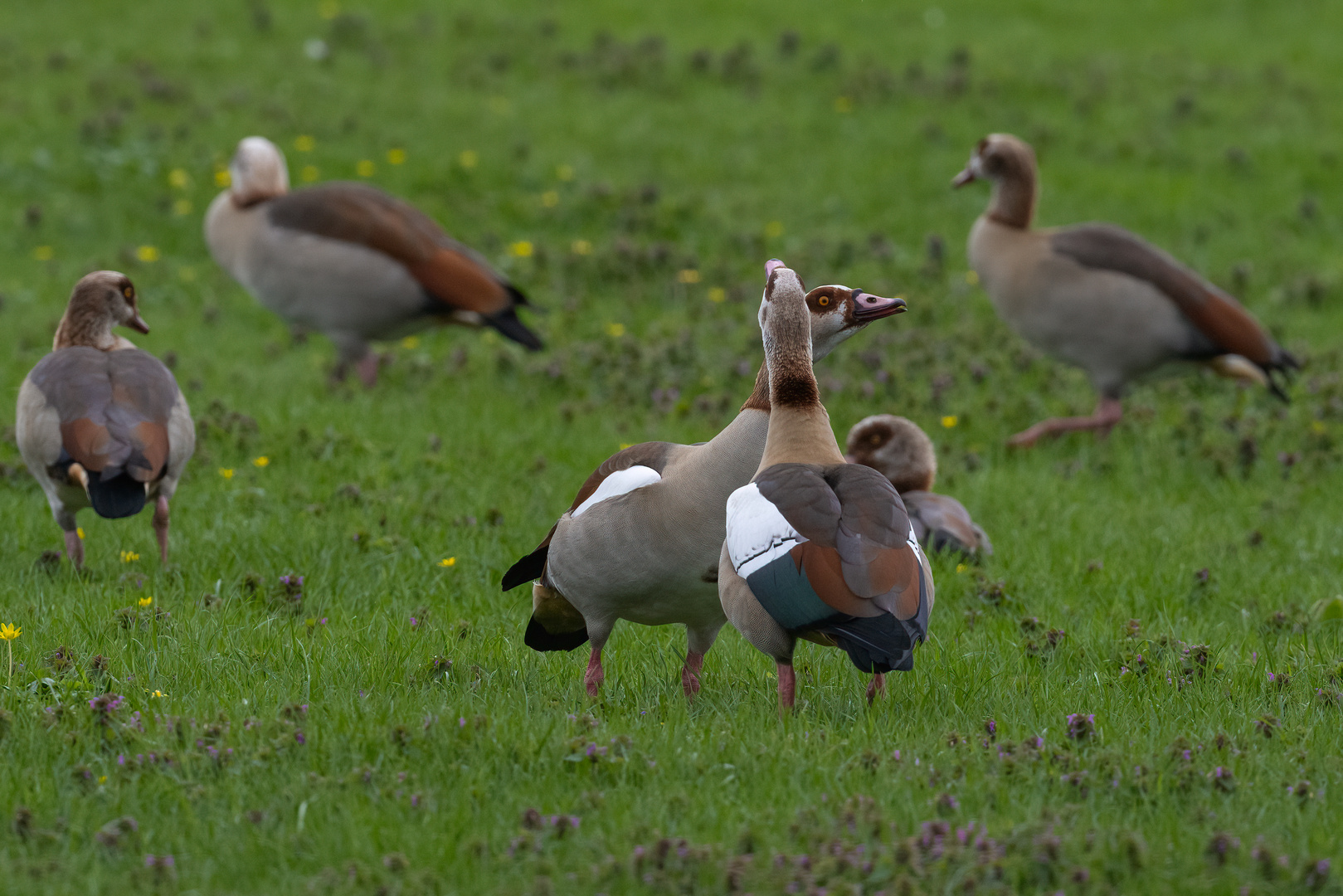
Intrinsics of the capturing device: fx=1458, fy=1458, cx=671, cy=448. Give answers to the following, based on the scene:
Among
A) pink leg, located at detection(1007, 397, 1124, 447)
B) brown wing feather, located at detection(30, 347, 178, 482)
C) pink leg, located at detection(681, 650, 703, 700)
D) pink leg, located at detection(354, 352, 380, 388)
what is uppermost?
brown wing feather, located at detection(30, 347, 178, 482)

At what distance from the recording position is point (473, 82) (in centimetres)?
1698

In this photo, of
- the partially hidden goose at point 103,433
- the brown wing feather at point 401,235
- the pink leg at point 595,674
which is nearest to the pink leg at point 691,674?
the pink leg at point 595,674

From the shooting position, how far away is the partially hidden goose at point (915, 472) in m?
7.13

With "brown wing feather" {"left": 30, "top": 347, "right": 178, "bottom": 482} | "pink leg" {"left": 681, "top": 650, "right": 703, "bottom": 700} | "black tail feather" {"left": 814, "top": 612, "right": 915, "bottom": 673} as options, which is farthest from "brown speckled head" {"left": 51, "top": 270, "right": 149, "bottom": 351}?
"black tail feather" {"left": 814, "top": 612, "right": 915, "bottom": 673}

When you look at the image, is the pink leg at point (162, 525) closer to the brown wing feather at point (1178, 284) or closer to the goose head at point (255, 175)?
the goose head at point (255, 175)

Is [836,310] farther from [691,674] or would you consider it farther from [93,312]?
[93,312]

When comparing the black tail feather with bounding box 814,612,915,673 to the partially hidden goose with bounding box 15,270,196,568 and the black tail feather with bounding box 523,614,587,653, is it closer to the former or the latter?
the black tail feather with bounding box 523,614,587,653

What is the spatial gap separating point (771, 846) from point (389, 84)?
1423 centimetres

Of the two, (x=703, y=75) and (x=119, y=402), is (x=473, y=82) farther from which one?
(x=119, y=402)

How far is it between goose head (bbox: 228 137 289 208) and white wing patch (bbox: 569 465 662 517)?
686 centimetres

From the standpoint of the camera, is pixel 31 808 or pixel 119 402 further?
pixel 119 402

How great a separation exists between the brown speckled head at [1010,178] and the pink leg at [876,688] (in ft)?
20.8

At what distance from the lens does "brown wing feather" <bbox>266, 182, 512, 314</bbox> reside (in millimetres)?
10352

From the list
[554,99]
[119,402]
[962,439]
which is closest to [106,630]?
[119,402]
